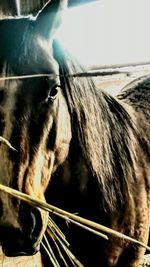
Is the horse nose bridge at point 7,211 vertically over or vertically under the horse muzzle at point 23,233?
over

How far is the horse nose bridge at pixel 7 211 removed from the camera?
1701 mm

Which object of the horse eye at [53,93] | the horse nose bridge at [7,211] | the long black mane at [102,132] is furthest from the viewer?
the long black mane at [102,132]

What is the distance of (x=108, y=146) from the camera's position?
7.69 feet

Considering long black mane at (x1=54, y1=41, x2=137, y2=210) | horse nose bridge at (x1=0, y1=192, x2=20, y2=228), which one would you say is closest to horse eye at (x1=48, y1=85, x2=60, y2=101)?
long black mane at (x1=54, y1=41, x2=137, y2=210)

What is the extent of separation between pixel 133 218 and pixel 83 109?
2.03 ft

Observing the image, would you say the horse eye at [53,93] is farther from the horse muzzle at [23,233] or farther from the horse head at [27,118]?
the horse muzzle at [23,233]

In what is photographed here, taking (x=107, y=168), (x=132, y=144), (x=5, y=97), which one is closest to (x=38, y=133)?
(x=5, y=97)

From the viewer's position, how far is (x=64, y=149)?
212 cm

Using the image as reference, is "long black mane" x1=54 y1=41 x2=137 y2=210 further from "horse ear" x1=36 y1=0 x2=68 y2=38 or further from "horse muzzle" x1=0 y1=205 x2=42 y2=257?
"horse muzzle" x1=0 y1=205 x2=42 y2=257

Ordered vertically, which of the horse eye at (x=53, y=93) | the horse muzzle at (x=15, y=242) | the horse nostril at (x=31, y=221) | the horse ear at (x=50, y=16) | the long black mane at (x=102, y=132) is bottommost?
the horse muzzle at (x=15, y=242)

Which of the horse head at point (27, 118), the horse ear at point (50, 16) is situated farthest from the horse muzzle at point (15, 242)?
the horse ear at point (50, 16)

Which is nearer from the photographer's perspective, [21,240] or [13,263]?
[21,240]

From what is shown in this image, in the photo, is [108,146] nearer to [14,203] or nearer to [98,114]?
[98,114]

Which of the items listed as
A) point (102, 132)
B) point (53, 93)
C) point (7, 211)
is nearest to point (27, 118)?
point (53, 93)
